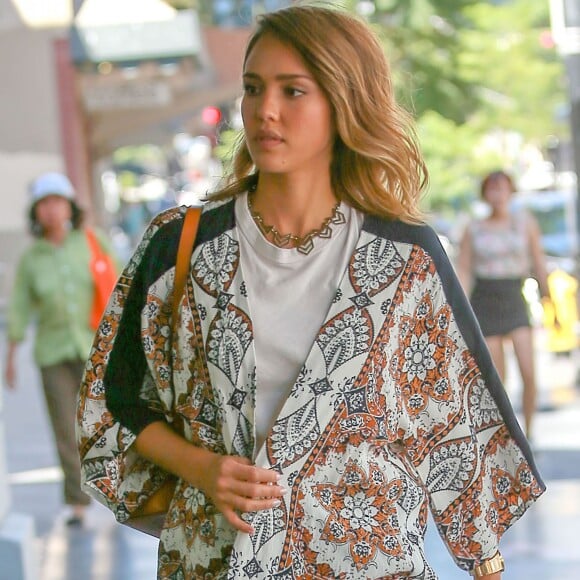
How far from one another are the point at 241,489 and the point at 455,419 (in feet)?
1.50

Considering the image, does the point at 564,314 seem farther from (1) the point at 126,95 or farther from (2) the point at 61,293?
(2) the point at 61,293

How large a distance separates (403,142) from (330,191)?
6.6 inches

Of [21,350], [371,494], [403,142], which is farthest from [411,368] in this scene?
[21,350]

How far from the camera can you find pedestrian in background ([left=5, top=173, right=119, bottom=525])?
25.8ft

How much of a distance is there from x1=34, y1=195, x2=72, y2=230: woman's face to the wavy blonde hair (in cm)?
510

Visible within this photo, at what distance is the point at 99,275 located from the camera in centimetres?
781

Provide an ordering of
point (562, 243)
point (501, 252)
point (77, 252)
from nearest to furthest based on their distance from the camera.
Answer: point (77, 252) < point (501, 252) < point (562, 243)

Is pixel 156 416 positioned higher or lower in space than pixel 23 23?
lower

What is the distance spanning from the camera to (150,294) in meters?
2.64

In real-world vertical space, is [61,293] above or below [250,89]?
below

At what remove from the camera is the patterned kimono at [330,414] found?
250 centimetres

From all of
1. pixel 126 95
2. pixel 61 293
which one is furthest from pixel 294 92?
pixel 126 95

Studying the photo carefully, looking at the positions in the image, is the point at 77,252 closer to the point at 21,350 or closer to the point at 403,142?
the point at 403,142

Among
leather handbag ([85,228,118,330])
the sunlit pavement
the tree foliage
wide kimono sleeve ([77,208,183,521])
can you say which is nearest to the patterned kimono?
wide kimono sleeve ([77,208,183,521])
